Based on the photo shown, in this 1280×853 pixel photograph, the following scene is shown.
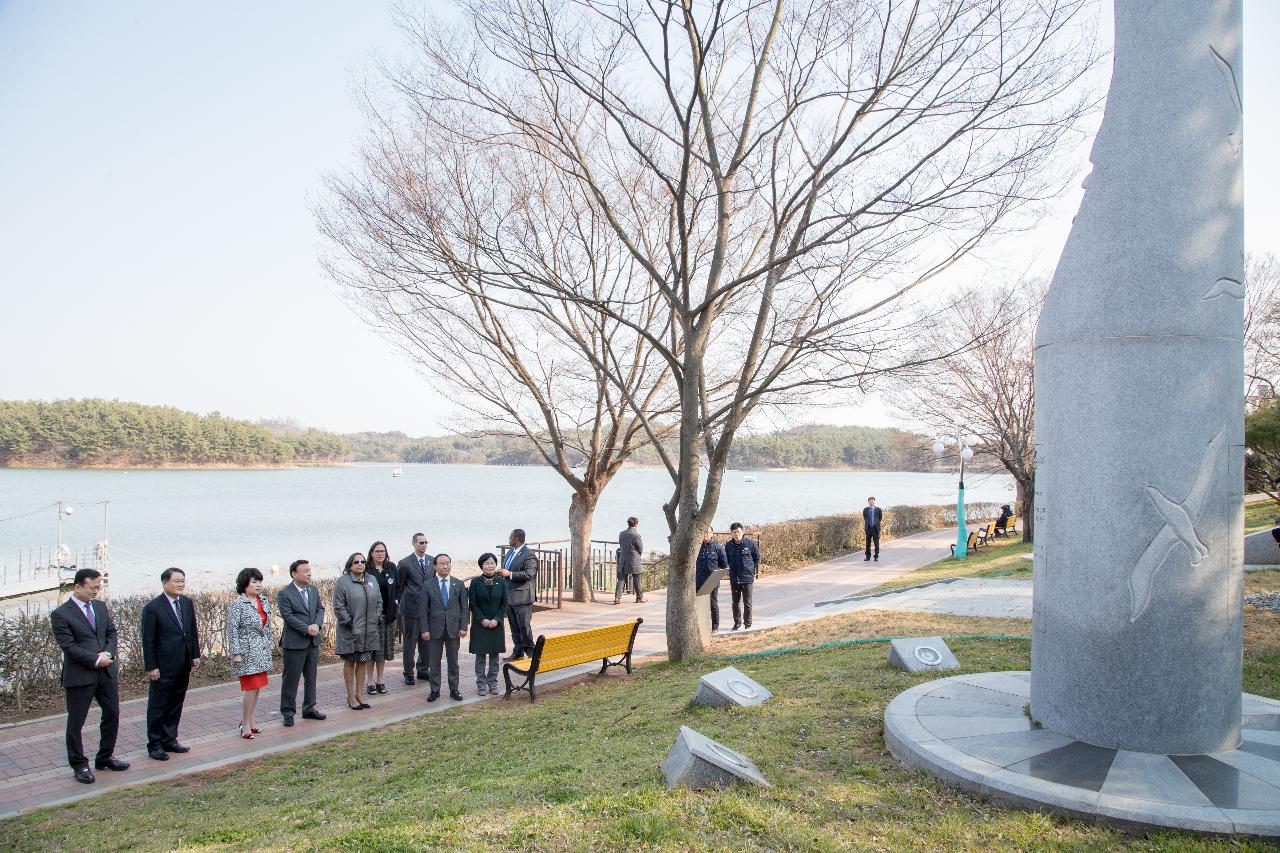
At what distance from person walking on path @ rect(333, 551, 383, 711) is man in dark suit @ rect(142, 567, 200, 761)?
64.4 inches

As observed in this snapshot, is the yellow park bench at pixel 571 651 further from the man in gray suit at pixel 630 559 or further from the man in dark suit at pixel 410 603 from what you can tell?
the man in gray suit at pixel 630 559

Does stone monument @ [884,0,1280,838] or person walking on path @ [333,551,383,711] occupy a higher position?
stone monument @ [884,0,1280,838]

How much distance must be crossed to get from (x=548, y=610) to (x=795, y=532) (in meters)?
9.78

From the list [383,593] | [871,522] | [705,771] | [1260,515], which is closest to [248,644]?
[383,593]

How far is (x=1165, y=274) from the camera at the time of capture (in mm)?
5023

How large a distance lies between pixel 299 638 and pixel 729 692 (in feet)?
15.2

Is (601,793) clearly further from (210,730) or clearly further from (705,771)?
(210,730)

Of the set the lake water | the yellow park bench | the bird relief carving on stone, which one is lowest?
the lake water

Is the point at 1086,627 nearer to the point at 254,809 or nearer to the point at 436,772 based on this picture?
the point at 436,772

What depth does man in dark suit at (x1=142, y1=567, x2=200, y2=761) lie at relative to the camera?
746cm

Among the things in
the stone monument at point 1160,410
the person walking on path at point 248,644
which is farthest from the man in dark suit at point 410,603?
the stone monument at point 1160,410

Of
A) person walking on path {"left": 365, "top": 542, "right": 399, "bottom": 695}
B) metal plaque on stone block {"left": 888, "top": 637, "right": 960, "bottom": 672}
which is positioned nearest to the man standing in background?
person walking on path {"left": 365, "top": 542, "right": 399, "bottom": 695}

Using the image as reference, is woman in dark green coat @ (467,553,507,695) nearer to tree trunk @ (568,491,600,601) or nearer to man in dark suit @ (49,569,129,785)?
man in dark suit @ (49,569,129,785)

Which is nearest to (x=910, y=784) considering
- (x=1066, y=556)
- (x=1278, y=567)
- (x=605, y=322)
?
(x=1066, y=556)
